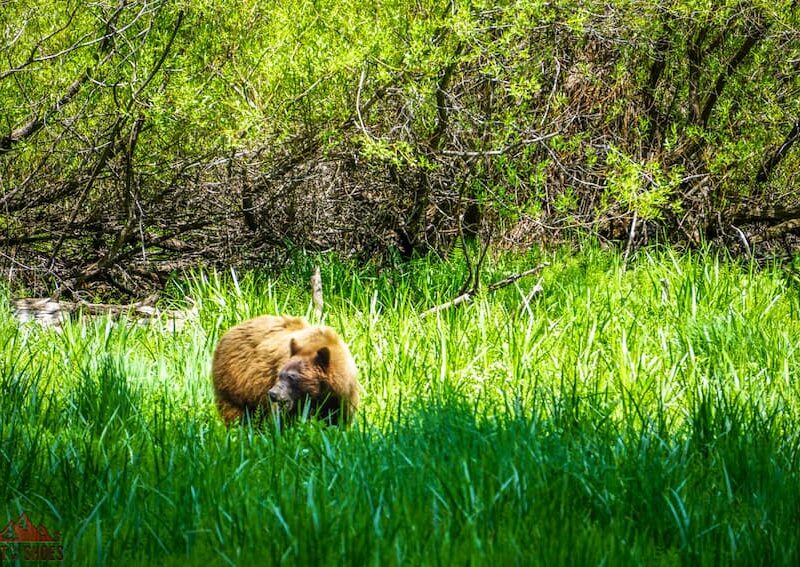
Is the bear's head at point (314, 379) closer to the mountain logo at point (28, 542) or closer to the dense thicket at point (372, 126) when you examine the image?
the mountain logo at point (28, 542)

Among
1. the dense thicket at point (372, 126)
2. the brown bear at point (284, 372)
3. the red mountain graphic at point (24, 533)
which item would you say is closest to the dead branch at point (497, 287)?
the dense thicket at point (372, 126)

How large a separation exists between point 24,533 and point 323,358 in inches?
46.0

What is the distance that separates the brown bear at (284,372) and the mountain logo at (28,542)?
3.05ft

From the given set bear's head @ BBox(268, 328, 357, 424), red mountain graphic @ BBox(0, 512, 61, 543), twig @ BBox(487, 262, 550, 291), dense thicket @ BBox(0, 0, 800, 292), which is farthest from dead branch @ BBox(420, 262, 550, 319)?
red mountain graphic @ BBox(0, 512, 61, 543)

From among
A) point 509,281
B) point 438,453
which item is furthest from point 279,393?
point 509,281

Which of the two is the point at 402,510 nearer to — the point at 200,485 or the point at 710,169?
the point at 200,485

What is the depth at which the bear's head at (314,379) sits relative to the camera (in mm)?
3523

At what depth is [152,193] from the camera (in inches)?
321

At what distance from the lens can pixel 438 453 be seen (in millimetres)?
3400

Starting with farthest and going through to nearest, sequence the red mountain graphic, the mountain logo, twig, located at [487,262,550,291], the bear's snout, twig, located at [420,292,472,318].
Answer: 1. twig, located at [487,262,550,291]
2. twig, located at [420,292,472,318]
3. the bear's snout
4. the red mountain graphic
5. the mountain logo

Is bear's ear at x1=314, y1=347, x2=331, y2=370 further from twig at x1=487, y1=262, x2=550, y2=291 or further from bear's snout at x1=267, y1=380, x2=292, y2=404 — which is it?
twig at x1=487, y1=262, x2=550, y2=291

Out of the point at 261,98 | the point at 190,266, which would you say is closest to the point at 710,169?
the point at 261,98

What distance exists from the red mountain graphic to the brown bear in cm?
92

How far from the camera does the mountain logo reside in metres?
2.76
